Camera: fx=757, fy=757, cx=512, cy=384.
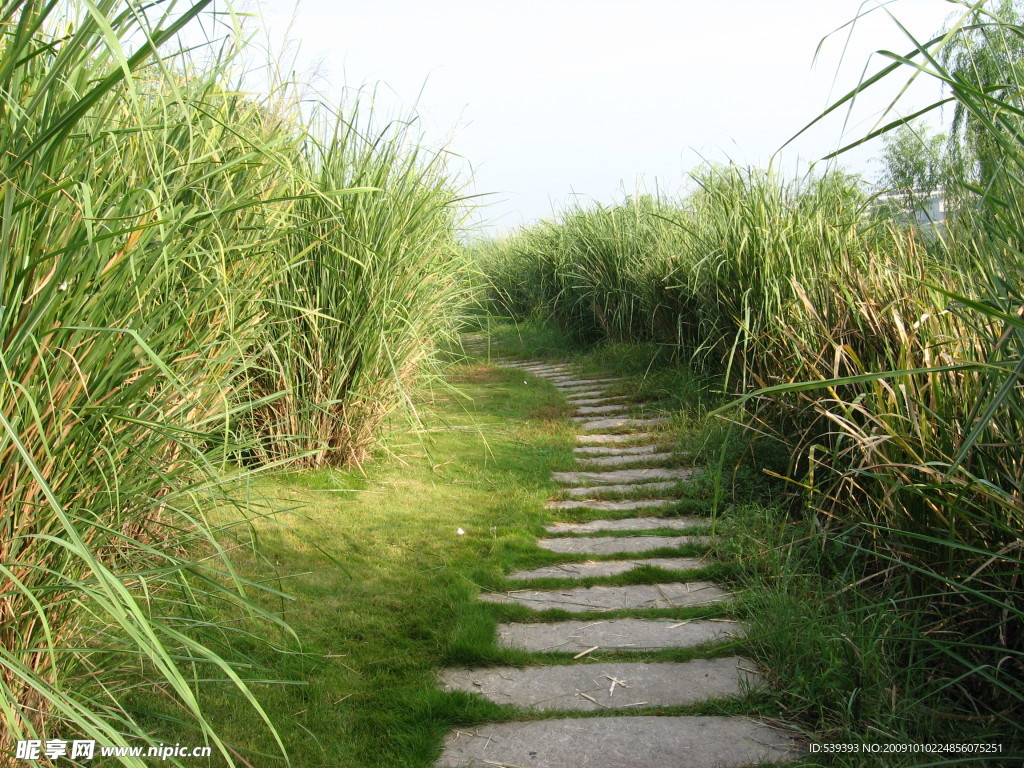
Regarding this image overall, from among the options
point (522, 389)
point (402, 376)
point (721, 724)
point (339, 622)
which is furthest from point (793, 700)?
point (522, 389)

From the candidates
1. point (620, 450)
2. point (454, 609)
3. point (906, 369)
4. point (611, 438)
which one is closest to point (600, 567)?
point (454, 609)

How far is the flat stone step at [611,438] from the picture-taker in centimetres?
586

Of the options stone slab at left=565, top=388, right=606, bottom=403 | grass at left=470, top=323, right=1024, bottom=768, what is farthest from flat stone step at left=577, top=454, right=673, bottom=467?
stone slab at left=565, top=388, right=606, bottom=403

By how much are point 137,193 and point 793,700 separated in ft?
7.94

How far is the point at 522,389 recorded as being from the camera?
8031 millimetres

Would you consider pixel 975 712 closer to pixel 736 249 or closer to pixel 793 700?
pixel 793 700

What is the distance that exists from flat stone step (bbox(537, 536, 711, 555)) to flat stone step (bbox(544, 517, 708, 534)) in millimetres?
123

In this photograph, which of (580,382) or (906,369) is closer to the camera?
(906,369)

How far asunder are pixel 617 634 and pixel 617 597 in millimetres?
368

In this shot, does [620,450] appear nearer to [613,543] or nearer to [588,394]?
[613,543]

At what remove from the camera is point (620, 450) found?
224 inches

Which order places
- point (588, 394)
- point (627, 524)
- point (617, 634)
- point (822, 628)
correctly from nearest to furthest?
point (822, 628) < point (617, 634) < point (627, 524) < point (588, 394)

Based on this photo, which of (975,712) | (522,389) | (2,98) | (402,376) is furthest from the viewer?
(522,389)

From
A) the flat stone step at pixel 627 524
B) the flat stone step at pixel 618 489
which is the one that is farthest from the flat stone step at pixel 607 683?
the flat stone step at pixel 618 489
